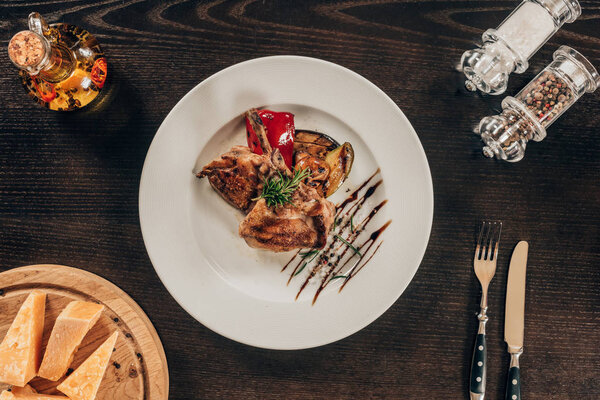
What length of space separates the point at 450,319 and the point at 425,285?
0.59 feet

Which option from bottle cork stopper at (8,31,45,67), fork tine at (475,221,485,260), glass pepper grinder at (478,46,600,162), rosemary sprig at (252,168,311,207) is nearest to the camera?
bottle cork stopper at (8,31,45,67)

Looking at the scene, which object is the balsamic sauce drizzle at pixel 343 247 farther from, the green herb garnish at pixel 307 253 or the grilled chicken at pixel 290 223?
the grilled chicken at pixel 290 223

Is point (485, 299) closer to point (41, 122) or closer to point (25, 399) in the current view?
point (25, 399)

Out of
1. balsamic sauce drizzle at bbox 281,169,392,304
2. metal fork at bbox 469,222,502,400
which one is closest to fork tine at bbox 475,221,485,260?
metal fork at bbox 469,222,502,400

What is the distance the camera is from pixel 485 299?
1608 mm

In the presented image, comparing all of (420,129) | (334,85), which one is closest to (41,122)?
(334,85)

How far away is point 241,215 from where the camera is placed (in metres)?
1.62

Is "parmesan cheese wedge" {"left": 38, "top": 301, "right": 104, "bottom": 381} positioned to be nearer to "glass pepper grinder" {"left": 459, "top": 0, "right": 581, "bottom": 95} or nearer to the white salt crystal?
"glass pepper grinder" {"left": 459, "top": 0, "right": 581, "bottom": 95}

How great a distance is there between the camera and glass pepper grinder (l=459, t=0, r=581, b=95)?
1.51 metres

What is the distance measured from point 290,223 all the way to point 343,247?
311mm

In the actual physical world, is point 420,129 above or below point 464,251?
above

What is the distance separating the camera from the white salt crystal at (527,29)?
4.94ft

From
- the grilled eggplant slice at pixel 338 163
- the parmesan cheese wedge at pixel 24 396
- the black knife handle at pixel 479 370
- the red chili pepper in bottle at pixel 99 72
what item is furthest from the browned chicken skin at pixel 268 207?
the parmesan cheese wedge at pixel 24 396

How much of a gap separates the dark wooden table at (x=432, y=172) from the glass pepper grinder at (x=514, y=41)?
0.08 meters
